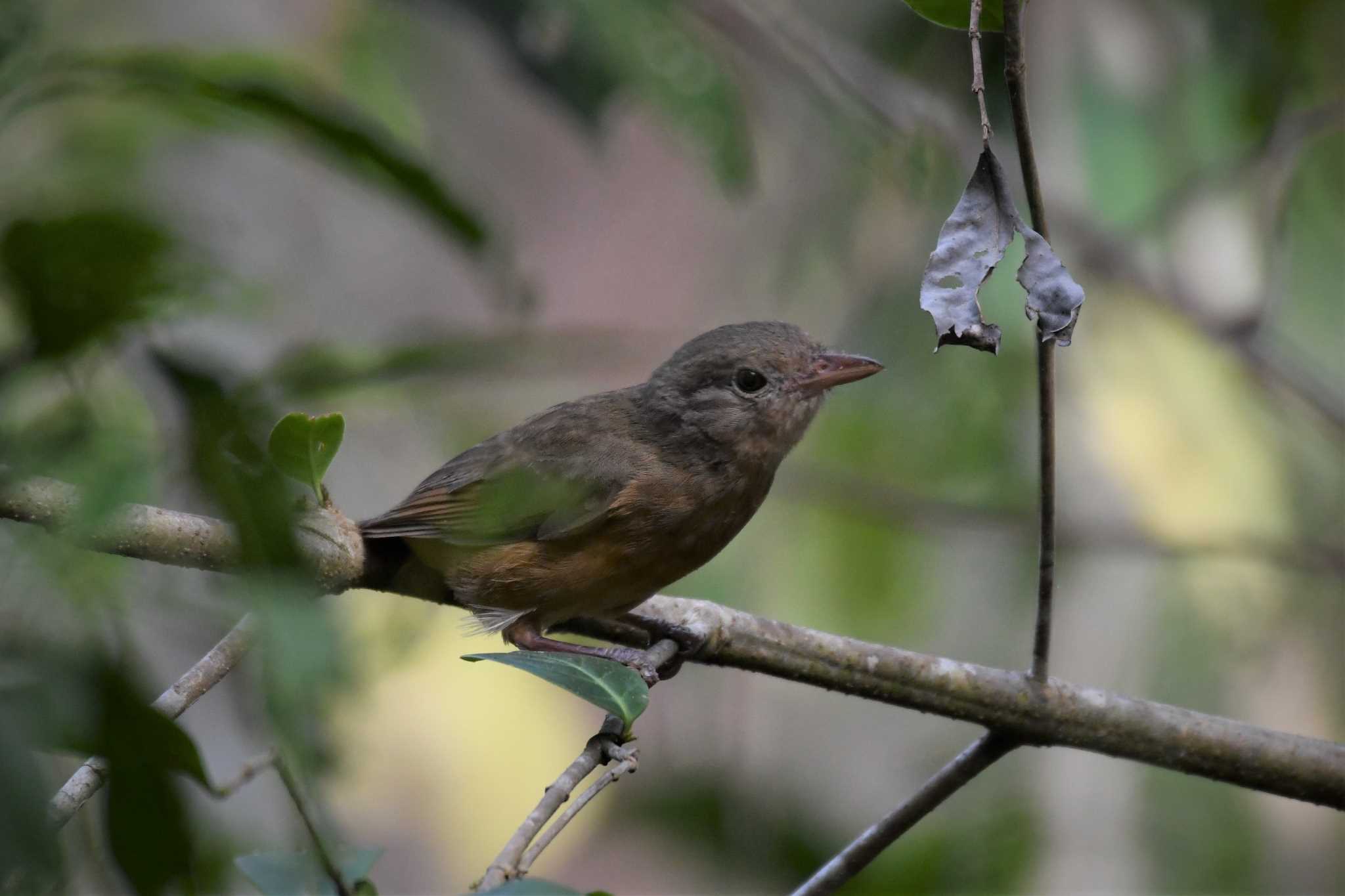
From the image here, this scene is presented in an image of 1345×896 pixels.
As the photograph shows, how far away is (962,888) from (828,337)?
3.53 m

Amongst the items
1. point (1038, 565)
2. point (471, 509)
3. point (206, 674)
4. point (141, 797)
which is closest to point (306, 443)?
point (206, 674)

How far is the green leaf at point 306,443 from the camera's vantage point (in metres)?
2.38

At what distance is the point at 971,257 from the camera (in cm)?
184

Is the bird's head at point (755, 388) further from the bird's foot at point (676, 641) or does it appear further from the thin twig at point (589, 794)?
the thin twig at point (589, 794)

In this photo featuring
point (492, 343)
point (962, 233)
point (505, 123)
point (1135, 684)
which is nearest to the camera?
point (962, 233)

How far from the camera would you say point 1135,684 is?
5844 millimetres

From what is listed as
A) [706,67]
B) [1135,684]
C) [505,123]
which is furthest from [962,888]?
[505,123]

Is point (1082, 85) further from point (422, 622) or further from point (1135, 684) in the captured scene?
point (422, 622)

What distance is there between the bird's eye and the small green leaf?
2.09 metres

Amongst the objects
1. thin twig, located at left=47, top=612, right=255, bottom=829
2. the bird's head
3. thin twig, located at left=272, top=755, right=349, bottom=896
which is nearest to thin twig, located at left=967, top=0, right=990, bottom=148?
thin twig, located at left=272, top=755, right=349, bottom=896

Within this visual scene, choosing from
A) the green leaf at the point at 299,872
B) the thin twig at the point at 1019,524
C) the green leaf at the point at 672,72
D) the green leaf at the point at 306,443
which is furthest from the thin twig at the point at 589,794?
the thin twig at the point at 1019,524

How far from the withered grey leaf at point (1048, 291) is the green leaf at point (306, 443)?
1223 millimetres

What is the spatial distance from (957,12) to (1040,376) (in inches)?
22.7

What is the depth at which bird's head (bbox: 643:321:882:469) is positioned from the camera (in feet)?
12.9
